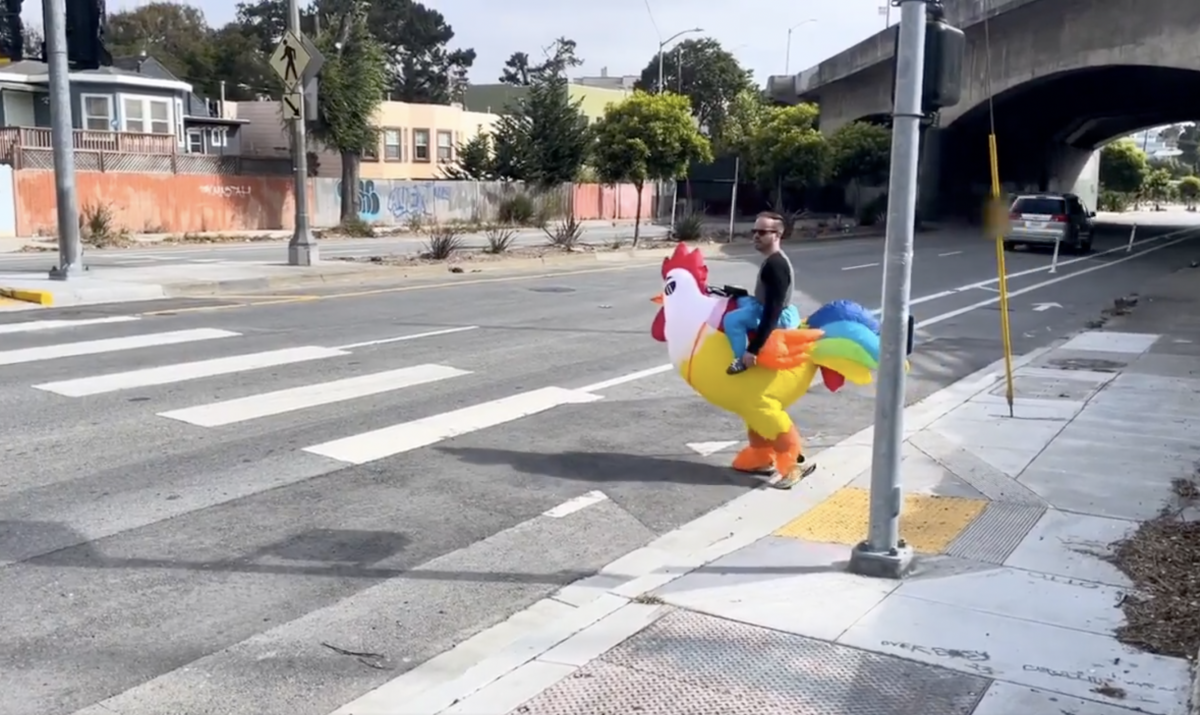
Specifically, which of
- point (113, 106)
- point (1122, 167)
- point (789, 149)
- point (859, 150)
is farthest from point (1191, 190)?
point (113, 106)

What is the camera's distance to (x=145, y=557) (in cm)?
587

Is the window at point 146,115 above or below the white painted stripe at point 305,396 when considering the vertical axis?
above

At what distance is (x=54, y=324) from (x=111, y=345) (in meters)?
1.89

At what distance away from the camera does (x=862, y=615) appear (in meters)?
5.26

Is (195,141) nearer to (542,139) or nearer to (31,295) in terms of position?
(542,139)

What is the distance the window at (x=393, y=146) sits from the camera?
56594mm

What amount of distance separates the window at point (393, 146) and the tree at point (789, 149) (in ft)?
66.5

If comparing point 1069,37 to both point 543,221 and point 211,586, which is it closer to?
point 543,221

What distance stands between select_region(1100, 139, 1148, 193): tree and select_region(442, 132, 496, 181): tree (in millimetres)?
61637

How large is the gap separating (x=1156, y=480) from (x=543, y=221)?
121 feet

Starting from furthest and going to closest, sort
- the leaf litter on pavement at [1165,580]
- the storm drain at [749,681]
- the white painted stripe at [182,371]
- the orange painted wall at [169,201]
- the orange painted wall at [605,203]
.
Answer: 1. the orange painted wall at [605,203]
2. the orange painted wall at [169,201]
3. the white painted stripe at [182,371]
4. the leaf litter on pavement at [1165,580]
5. the storm drain at [749,681]

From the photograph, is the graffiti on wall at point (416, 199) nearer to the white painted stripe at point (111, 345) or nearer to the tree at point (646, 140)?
the tree at point (646, 140)

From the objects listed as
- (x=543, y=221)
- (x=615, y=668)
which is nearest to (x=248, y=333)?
(x=615, y=668)

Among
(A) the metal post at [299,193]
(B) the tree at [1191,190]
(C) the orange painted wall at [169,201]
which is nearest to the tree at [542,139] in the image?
(C) the orange painted wall at [169,201]
